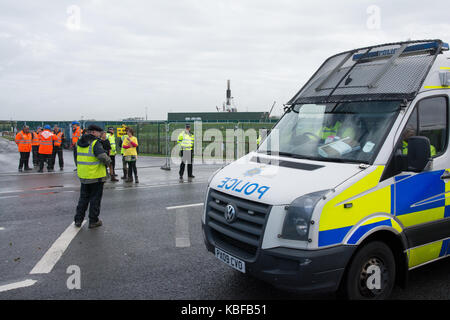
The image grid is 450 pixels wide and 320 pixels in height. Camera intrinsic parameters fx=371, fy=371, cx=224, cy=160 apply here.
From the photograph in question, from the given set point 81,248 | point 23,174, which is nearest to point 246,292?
point 81,248

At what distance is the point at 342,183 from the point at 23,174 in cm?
1510

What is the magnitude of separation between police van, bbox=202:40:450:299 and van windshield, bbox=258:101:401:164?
0.01 meters

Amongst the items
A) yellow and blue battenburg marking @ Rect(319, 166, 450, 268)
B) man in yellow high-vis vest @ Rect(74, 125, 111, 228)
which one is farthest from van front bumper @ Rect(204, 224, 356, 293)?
man in yellow high-vis vest @ Rect(74, 125, 111, 228)

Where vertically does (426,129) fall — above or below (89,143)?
above

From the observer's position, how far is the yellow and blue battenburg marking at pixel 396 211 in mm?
3365

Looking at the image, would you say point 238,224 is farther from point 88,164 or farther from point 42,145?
point 42,145

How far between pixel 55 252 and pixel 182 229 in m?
2.16

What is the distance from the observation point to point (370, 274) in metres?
3.62

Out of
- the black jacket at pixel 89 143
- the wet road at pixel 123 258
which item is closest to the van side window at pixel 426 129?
the wet road at pixel 123 258

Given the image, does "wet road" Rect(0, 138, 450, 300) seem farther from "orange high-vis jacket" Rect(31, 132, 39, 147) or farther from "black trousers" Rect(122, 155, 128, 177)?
"orange high-vis jacket" Rect(31, 132, 39, 147)

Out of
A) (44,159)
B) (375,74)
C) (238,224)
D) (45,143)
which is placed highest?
(375,74)

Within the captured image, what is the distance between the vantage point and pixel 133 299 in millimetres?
4078

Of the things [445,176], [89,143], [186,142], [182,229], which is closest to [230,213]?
[445,176]
